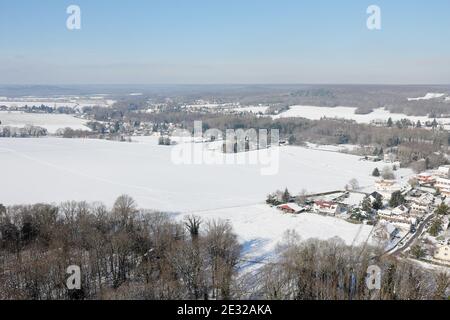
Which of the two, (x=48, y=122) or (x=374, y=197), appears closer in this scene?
(x=374, y=197)

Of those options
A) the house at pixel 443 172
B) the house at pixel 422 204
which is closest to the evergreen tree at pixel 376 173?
the house at pixel 443 172

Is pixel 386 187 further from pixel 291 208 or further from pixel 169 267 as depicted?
pixel 169 267

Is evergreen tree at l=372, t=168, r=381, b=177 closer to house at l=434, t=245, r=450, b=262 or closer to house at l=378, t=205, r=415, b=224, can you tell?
house at l=378, t=205, r=415, b=224

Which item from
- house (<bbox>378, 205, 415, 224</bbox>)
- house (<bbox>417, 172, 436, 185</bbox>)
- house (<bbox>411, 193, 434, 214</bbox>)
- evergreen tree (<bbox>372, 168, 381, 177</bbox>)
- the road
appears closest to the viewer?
the road

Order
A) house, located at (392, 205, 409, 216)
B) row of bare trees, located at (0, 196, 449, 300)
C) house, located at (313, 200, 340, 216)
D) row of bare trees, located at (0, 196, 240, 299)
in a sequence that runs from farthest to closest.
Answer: house, located at (313, 200, 340, 216) < house, located at (392, 205, 409, 216) < row of bare trees, located at (0, 196, 240, 299) < row of bare trees, located at (0, 196, 449, 300)

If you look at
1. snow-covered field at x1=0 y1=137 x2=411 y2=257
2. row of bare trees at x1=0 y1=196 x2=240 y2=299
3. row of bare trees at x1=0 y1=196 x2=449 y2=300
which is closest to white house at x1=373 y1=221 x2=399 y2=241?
snow-covered field at x1=0 y1=137 x2=411 y2=257

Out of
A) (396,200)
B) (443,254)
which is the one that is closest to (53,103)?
(396,200)

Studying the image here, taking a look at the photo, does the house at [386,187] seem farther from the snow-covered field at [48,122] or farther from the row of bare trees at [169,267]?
the snow-covered field at [48,122]
